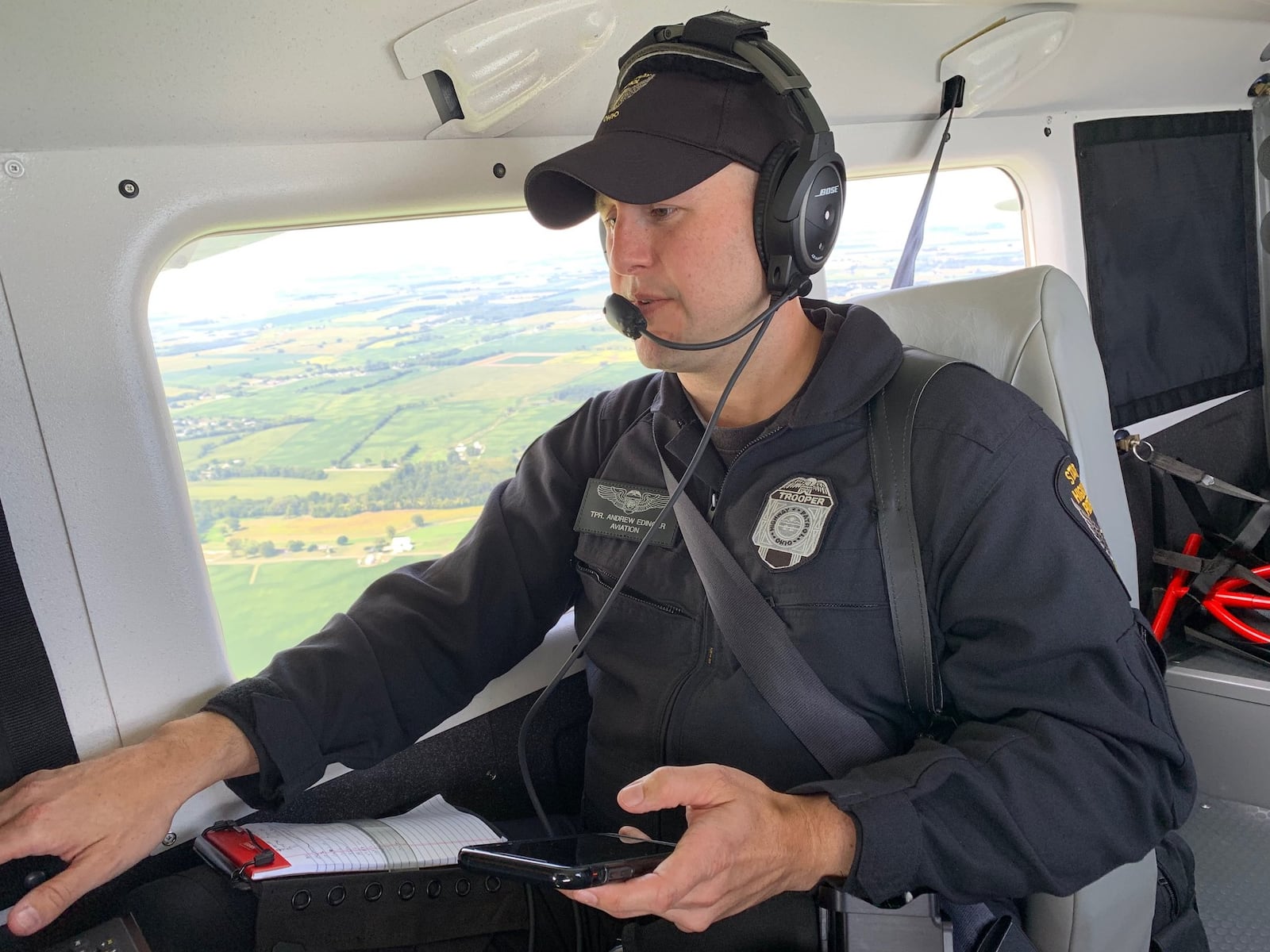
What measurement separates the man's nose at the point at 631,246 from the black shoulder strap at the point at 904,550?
400mm

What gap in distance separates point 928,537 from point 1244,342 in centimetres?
241

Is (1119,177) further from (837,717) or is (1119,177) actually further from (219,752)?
(219,752)

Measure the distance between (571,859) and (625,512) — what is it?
2.02 feet

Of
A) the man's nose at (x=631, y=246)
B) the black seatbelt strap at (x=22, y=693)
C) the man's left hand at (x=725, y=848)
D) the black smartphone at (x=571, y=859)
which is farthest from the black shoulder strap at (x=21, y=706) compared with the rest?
the man's nose at (x=631, y=246)

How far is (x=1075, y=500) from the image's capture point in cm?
129

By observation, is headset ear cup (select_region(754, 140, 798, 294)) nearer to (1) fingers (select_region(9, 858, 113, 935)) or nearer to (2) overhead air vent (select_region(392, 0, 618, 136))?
(2) overhead air vent (select_region(392, 0, 618, 136))

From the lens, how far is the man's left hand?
3.21ft

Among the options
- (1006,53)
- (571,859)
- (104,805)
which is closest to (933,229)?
(1006,53)

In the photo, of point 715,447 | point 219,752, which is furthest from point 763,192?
point 219,752

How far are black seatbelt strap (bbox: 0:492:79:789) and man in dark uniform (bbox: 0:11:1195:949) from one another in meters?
0.07

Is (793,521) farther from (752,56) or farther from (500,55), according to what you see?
(500,55)

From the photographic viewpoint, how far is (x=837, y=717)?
4.28ft

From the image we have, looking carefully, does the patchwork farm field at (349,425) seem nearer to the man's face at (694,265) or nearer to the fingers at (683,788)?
the man's face at (694,265)

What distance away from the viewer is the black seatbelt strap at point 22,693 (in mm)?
1256
